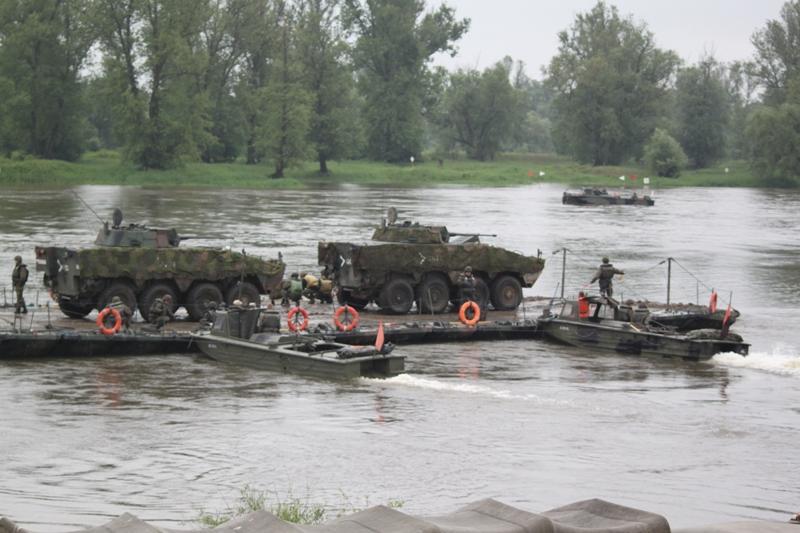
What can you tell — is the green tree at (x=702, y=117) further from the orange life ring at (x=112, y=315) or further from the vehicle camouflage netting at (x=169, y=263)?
the orange life ring at (x=112, y=315)

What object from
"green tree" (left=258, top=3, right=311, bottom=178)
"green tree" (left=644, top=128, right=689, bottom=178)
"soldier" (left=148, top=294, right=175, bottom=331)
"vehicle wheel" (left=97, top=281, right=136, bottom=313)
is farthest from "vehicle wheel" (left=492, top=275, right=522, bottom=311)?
"green tree" (left=644, top=128, right=689, bottom=178)

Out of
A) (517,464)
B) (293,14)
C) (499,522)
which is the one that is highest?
(293,14)

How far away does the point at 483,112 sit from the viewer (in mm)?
126875

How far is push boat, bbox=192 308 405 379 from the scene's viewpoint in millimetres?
24531

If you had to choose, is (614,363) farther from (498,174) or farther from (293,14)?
(498,174)

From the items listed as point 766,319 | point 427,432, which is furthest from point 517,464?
point 766,319

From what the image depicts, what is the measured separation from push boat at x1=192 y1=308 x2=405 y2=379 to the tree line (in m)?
61.5

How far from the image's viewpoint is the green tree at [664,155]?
112 meters

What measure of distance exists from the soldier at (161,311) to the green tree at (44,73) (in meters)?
61.3

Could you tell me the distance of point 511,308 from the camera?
112 feet

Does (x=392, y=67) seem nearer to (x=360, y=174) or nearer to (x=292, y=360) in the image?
(x=360, y=174)

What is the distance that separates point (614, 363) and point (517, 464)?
9491 mm

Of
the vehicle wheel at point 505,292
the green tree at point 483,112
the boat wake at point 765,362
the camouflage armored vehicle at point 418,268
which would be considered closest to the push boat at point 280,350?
the camouflage armored vehicle at point 418,268

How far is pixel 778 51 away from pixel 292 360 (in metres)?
104
